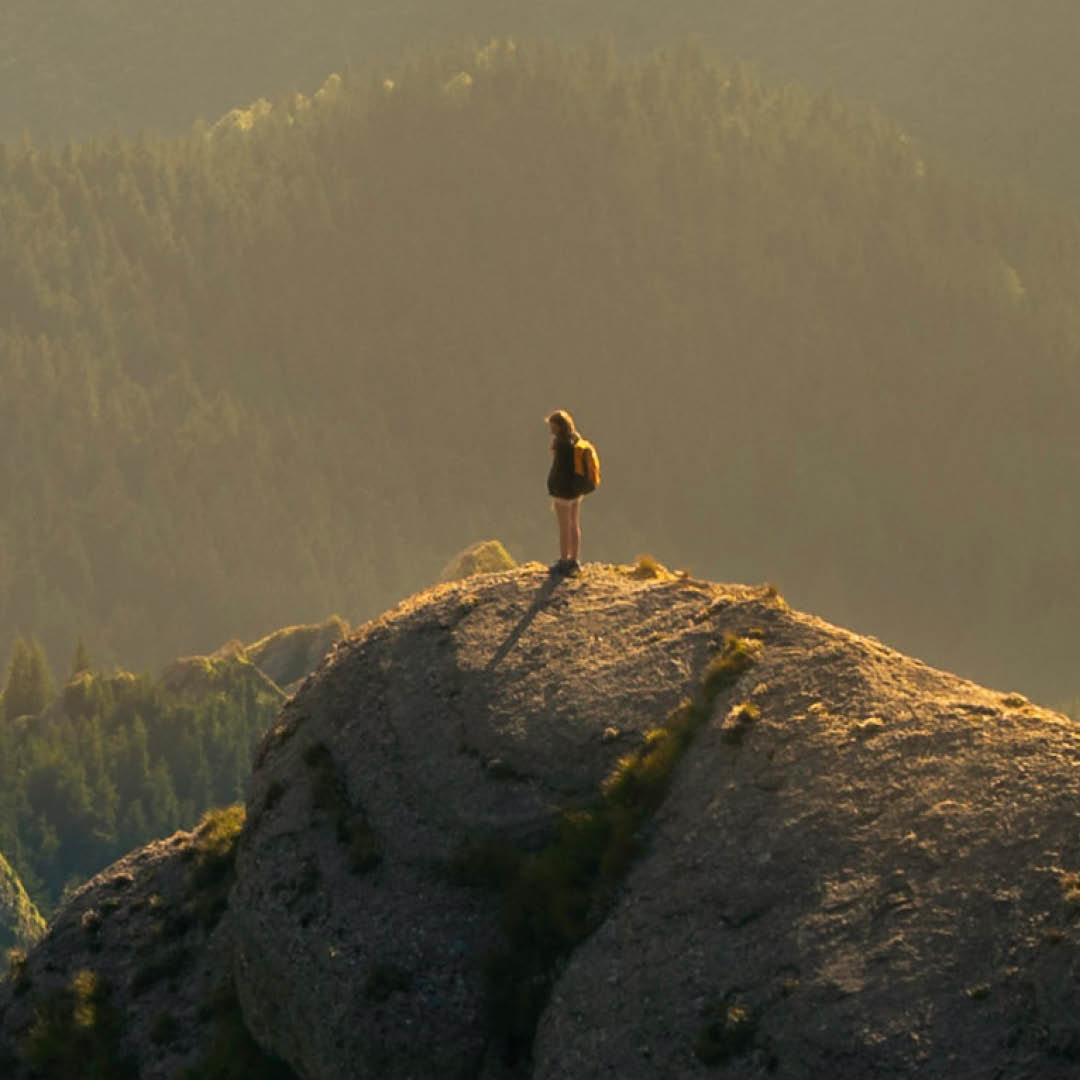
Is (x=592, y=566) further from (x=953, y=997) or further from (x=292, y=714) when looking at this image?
(x=953, y=997)

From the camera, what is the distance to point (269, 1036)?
136 feet

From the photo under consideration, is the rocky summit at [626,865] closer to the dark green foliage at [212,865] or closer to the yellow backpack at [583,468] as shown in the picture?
the dark green foliage at [212,865]

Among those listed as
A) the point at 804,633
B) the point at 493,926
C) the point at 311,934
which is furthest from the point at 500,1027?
the point at 804,633

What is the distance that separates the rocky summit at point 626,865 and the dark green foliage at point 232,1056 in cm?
14

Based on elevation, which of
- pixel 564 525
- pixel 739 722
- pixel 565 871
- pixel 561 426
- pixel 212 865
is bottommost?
pixel 565 871

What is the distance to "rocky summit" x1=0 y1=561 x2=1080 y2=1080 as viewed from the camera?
105 feet

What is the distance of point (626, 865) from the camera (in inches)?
1495

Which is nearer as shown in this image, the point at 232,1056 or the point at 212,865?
the point at 232,1056

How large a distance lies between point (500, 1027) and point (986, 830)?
10.8 m

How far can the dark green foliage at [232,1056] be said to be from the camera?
137ft

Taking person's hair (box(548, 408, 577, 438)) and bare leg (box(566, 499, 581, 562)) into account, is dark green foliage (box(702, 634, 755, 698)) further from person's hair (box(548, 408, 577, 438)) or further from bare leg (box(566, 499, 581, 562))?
person's hair (box(548, 408, 577, 438))

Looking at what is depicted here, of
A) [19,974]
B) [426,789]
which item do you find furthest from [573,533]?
[19,974]

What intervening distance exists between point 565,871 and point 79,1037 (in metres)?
15.0

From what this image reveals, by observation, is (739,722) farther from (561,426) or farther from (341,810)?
(341,810)
